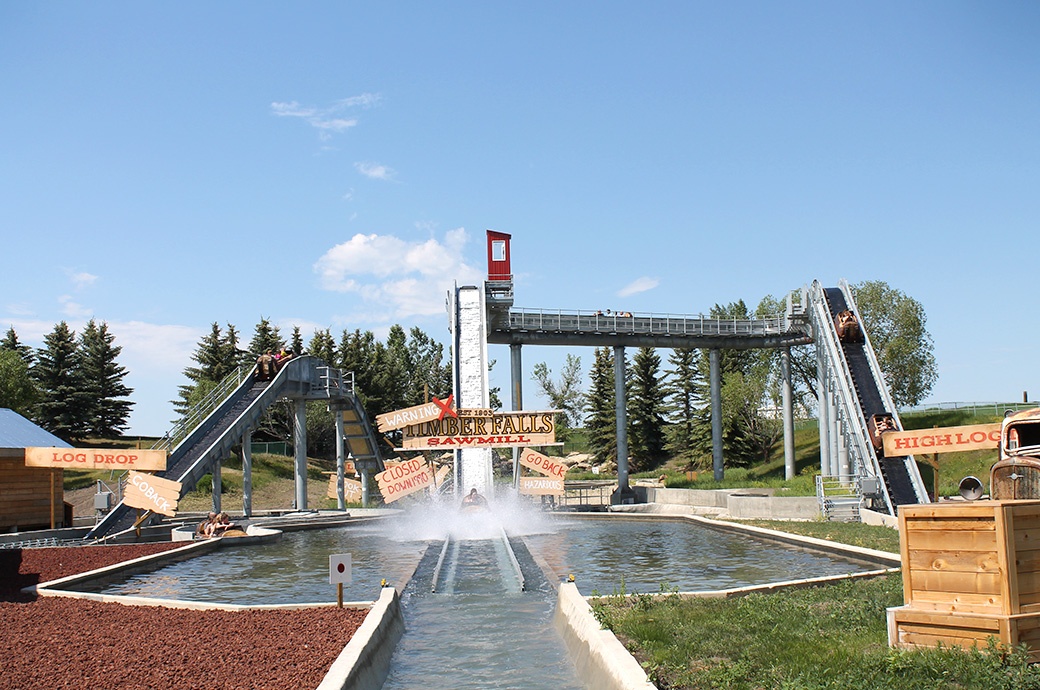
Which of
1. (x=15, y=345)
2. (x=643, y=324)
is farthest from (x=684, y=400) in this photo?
(x=15, y=345)

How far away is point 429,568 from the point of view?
61.8 feet

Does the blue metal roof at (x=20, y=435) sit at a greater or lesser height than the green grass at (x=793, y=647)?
greater

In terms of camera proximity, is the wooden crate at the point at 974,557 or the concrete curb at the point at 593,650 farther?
the concrete curb at the point at 593,650

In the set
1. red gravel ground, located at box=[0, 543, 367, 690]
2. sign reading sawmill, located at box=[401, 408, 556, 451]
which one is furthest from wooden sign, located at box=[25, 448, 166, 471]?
red gravel ground, located at box=[0, 543, 367, 690]

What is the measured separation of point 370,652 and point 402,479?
2237 centimetres

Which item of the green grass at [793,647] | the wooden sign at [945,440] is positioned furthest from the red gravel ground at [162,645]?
the wooden sign at [945,440]

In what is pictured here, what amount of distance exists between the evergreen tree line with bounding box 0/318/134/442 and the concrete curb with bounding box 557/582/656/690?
6618cm

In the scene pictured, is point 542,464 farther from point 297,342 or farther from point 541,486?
point 297,342

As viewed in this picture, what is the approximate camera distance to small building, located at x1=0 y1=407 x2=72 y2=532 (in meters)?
28.0

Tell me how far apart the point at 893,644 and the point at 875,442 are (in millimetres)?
27779

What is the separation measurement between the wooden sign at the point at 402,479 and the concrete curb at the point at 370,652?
61.8 ft

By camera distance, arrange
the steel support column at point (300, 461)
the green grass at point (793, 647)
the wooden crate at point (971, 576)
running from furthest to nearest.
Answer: the steel support column at point (300, 461) < the wooden crate at point (971, 576) < the green grass at point (793, 647)

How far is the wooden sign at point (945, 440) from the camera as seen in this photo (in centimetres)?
2286

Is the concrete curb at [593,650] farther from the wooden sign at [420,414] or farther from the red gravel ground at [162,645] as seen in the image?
the wooden sign at [420,414]
